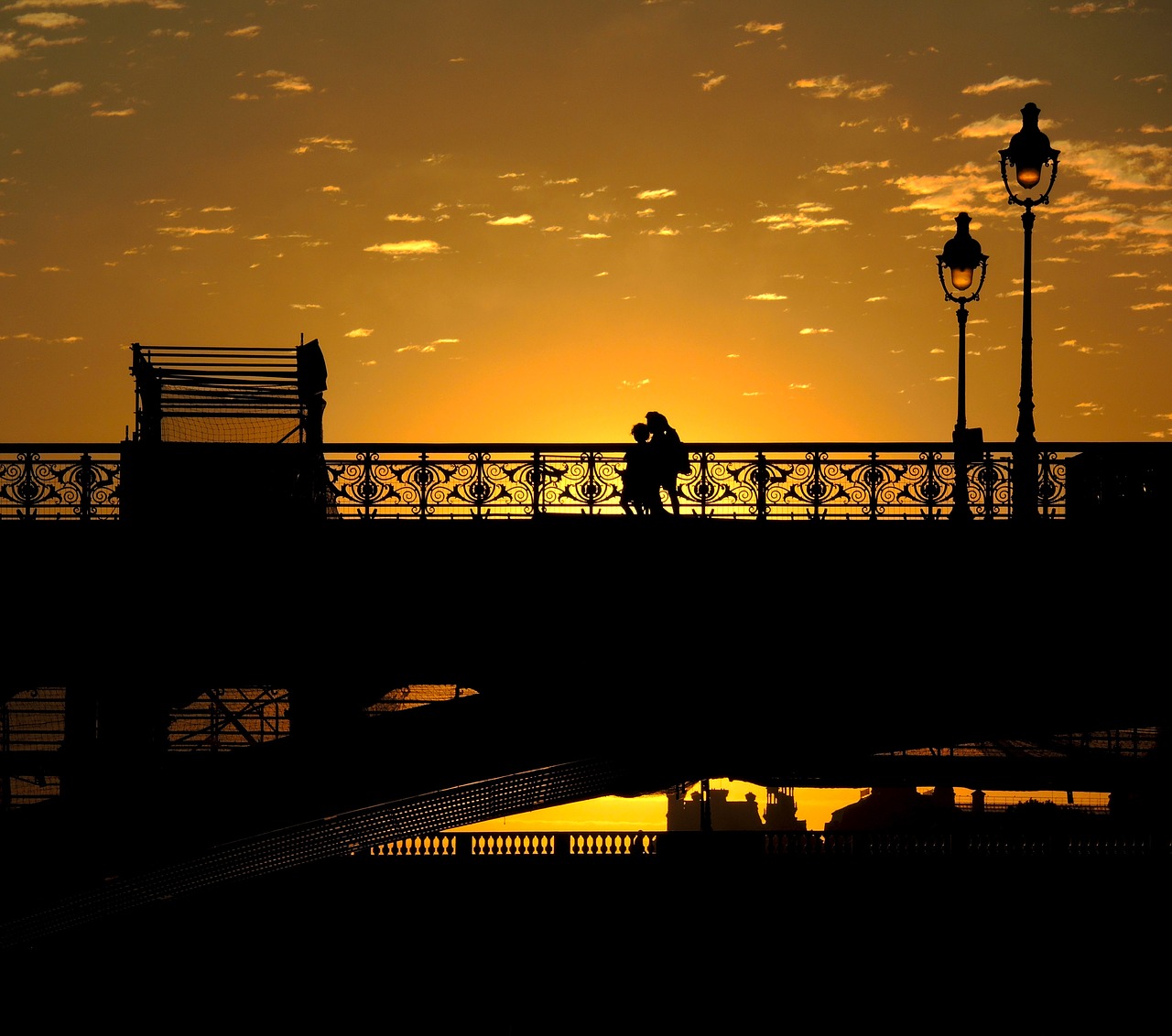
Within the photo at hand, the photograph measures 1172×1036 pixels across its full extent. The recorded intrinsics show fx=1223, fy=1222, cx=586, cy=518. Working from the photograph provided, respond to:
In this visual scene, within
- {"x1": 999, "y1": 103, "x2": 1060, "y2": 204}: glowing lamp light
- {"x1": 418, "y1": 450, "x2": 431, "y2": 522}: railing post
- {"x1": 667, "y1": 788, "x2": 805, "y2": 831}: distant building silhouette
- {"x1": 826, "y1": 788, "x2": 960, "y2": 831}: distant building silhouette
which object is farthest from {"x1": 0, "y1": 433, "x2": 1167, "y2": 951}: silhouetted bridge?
{"x1": 667, "y1": 788, "x2": 805, "y2": 831}: distant building silhouette

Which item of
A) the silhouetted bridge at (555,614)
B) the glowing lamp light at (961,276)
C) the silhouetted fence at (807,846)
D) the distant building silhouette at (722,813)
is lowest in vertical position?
the distant building silhouette at (722,813)

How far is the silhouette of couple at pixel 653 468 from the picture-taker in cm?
1108

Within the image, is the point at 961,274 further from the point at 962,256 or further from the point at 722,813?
the point at 722,813

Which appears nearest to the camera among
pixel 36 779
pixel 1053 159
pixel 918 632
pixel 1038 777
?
pixel 918 632

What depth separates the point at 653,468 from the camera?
→ 11211 mm

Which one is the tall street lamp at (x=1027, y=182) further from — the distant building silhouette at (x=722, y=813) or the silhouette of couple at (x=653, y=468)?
the distant building silhouette at (x=722, y=813)

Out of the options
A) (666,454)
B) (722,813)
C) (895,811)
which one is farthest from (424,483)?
(722,813)

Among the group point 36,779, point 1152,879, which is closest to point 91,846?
point 36,779

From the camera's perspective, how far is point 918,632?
39.0 feet

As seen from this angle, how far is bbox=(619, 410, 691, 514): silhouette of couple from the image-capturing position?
11.1 metres

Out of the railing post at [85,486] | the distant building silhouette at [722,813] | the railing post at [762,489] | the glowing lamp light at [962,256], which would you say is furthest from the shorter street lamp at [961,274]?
the distant building silhouette at [722,813]

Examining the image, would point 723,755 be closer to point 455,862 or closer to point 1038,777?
point 455,862

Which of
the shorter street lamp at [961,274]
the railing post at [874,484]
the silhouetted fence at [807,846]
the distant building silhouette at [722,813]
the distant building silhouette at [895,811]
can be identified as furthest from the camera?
the distant building silhouette at [722,813]

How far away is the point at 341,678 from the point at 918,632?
6.13 metres
